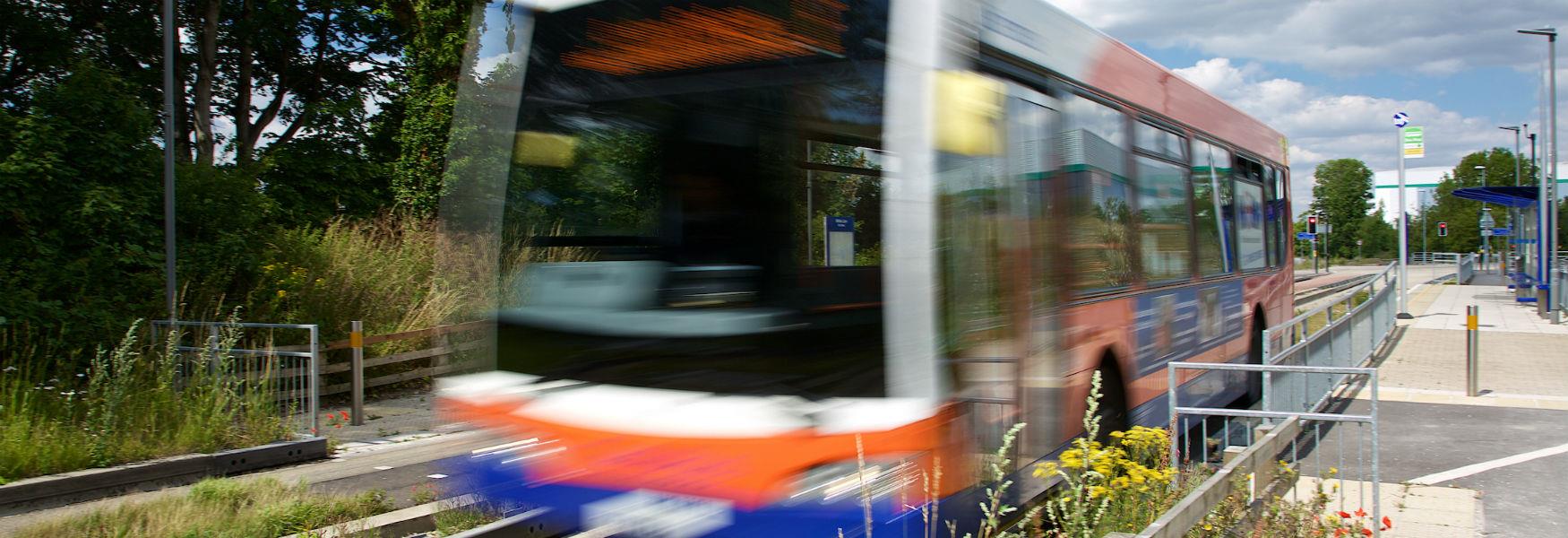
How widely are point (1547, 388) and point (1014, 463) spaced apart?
11254mm

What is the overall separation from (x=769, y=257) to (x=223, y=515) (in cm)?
394

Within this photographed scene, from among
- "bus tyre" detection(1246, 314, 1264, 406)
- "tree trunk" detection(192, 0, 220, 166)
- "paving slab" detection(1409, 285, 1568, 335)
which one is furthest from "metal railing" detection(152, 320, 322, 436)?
"paving slab" detection(1409, 285, 1568, 335)

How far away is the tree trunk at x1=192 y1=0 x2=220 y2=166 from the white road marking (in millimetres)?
22887

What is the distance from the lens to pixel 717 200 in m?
4.52

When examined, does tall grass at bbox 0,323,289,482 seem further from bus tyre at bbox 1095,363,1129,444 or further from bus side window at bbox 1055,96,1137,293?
bus tyre at bbox 1095,363,1129,444

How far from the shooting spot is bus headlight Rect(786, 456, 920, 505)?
12.9 feet

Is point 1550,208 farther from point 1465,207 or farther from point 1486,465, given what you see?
point 1465,207

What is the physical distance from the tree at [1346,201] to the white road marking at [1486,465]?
101067 mm

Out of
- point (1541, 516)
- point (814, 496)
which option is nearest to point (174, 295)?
point (814, 496)

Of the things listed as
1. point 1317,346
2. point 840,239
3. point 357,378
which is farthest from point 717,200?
point 357,378

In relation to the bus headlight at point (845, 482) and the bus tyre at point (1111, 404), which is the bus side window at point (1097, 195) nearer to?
the bus tyre at point (1111, 404)

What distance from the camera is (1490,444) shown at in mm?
8992

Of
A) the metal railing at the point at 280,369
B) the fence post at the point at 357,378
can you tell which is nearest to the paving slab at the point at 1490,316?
the fence post at the point at 357,378

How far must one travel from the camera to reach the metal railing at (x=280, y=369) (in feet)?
31.2
